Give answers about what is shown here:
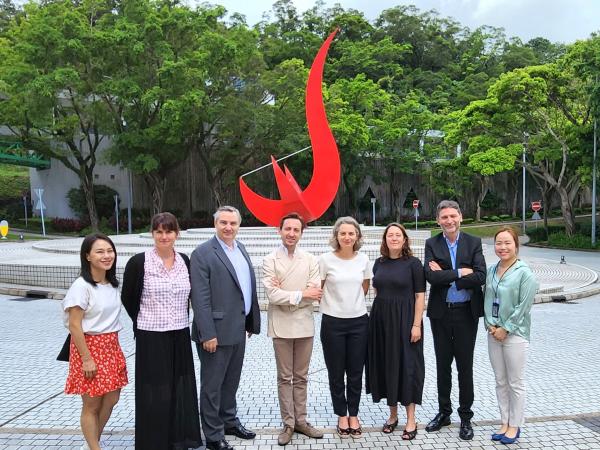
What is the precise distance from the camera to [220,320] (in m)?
3.18

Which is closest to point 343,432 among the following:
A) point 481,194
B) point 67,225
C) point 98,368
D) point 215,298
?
point 215,298

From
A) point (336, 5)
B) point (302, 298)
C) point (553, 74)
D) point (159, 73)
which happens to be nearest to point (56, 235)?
point (159, 73)

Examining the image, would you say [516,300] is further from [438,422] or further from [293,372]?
[293,372]

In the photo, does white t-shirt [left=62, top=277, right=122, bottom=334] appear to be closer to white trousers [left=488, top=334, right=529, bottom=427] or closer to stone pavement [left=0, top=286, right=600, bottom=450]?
stone pavement [left=0, top=286, right=600, bottom=450]

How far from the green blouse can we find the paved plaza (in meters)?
0.76

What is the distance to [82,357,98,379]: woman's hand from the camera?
2.76 metres

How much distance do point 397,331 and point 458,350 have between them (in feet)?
1.52

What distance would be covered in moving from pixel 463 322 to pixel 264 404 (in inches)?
65.7

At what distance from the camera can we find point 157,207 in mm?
25266

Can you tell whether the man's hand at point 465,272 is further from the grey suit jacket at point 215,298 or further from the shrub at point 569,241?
the shrub at point 569,241

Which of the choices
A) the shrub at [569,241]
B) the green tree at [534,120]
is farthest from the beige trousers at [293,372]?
the shrub at [569,241]

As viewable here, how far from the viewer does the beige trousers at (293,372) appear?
3322mm

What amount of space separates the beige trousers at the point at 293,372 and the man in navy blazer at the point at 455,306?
0.89m

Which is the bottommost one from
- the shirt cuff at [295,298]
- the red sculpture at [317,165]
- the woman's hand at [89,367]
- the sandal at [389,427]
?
the sandal at [389,427]
